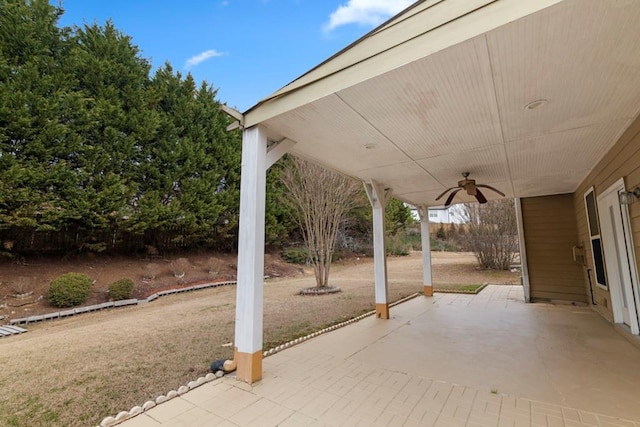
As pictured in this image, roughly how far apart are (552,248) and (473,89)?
6.24 metres

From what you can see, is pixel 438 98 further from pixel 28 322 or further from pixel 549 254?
pixel 28 322

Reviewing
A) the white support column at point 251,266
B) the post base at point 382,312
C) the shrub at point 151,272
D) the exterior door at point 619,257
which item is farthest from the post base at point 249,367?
the shrub at point 151,272

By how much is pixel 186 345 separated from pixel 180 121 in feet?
32.8

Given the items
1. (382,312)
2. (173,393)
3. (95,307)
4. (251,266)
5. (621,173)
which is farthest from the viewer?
(95,307)

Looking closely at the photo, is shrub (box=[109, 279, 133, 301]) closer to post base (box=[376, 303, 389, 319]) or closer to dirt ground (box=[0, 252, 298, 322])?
dirt ground (box=[0, 252, 298, 322])

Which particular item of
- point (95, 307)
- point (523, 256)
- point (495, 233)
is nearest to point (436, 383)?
point (523, 256)

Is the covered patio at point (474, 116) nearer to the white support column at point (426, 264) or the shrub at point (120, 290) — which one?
the white support column at point (426, 264)

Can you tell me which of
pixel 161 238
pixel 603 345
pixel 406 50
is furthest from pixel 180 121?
pixel 603 345

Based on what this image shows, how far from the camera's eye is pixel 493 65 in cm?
203

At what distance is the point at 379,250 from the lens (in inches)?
213

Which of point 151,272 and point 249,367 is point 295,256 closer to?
point 151,272

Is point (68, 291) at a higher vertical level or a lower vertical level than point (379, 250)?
lower

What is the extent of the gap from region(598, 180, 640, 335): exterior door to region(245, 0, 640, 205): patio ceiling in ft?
2.50

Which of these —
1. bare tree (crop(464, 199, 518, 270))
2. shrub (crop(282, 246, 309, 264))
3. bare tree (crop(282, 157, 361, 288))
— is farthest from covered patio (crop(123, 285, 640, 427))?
shrub (crop(282, 246, 309, 264))
